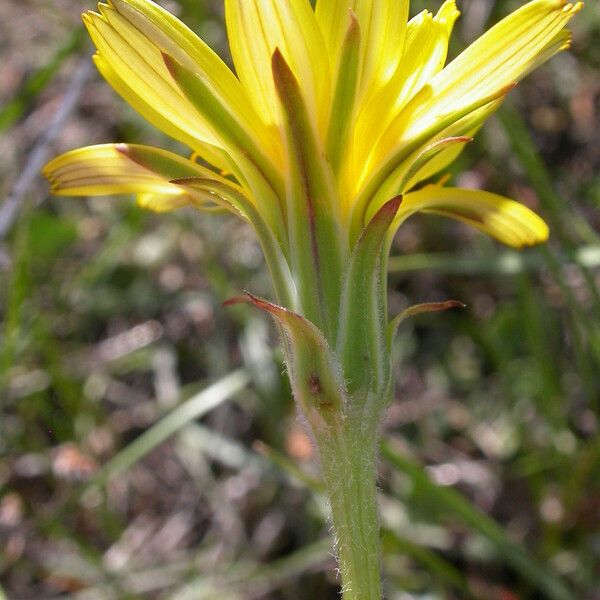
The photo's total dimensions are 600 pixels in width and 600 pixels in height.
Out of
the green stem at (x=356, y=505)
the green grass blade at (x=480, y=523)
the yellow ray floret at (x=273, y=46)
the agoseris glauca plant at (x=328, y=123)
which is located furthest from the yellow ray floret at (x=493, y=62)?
the green grass blade at (x=480, y=523)

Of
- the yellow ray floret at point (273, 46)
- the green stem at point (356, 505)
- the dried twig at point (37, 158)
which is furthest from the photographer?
the dried twig at point (37, 158)

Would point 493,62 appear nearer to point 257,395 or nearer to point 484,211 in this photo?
point 484,211

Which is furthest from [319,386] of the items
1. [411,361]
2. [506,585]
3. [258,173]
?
[411,361]

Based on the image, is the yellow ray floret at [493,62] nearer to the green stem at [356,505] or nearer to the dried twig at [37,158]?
the green stem at [356,505]

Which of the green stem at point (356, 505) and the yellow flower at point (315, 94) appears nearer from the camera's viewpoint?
the yellow flower at point (315, 94)

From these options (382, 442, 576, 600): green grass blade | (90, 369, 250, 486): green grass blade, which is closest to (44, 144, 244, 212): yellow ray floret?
(382, 442, 576, 600): green grass blade

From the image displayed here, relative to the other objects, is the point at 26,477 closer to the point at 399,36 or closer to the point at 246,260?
the point at 246,260

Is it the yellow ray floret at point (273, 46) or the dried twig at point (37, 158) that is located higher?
the dried twig at point (37, 158)
